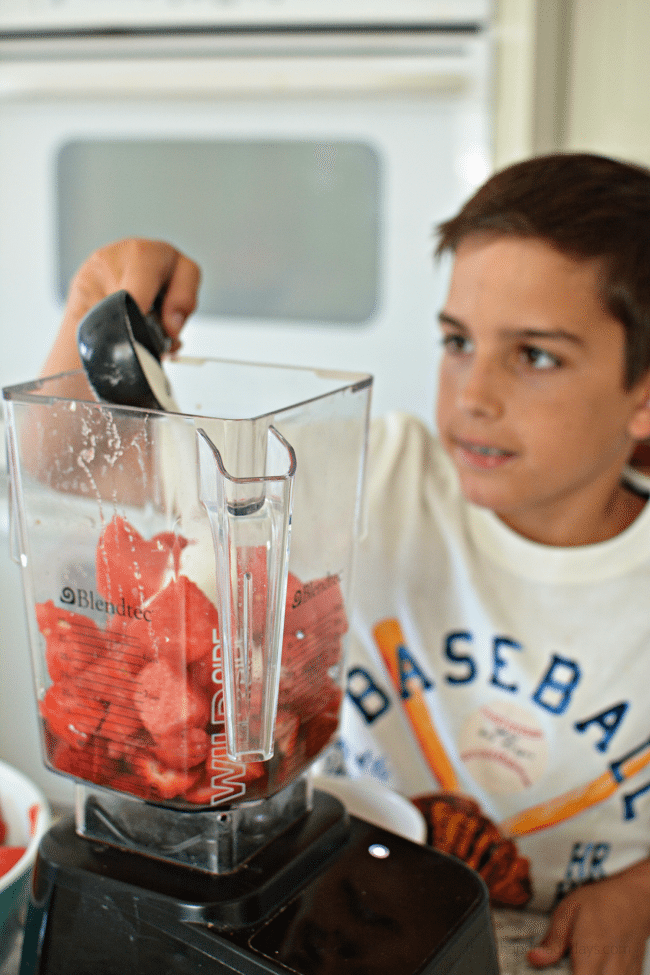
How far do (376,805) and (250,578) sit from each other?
0.86ft

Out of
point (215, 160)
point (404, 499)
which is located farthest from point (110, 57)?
point (404, 499)

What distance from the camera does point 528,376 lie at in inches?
32.4

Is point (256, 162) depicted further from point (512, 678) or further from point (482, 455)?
point (512, 678)

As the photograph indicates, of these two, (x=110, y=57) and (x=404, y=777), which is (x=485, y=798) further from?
(x=110, y=57)

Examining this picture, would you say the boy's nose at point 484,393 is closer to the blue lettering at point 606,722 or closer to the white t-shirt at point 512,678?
the white t-shirt at point 512,678

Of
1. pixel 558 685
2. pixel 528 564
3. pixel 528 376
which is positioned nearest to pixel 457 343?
pixel 528 376

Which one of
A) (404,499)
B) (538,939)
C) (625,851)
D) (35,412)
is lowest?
(625,851)

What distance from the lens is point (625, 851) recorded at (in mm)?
917

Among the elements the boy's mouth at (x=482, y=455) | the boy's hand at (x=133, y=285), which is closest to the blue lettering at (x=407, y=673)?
the boy's mouth at (x=482, y=455)

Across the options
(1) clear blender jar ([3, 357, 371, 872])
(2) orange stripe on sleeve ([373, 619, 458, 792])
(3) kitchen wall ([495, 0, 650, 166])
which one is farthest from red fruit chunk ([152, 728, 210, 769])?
(3) kitchen wall ([495, 0, 650, 166])

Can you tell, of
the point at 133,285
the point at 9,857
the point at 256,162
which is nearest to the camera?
the point at 9,857

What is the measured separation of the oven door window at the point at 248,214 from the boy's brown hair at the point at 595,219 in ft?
1.27

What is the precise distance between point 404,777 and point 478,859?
300 millimetres

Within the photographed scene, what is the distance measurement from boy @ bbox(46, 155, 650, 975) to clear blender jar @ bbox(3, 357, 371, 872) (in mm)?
243
